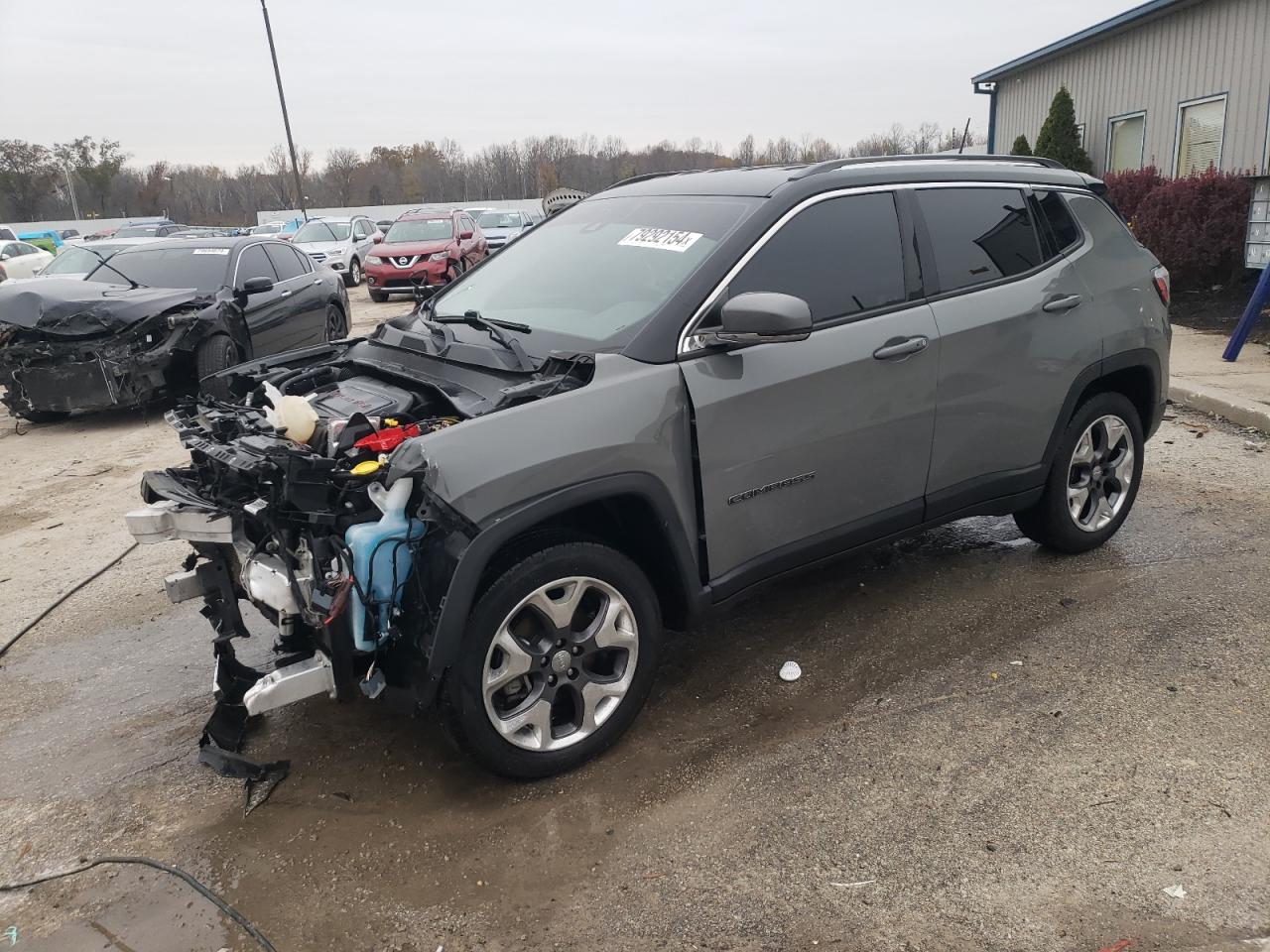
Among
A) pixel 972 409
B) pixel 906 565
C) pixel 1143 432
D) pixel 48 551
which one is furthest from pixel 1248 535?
pixel 48 551

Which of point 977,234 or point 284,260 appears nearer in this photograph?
point 977,234

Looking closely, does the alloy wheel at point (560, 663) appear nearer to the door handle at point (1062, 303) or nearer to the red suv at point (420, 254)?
the door handle at point (1062, 303)

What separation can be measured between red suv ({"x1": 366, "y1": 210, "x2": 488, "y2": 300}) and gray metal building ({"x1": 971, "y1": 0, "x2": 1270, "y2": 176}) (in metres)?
11.0

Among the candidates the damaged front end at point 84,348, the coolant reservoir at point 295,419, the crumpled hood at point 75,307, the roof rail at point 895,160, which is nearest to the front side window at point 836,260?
the roof rail at point 895,160

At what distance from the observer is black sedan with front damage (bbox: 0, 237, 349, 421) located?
777 cm

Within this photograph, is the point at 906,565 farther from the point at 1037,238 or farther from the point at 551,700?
the point at 551,700

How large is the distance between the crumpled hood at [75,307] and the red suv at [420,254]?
877 centimetres

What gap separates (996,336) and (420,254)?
15383mm

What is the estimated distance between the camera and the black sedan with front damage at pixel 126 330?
7.77m

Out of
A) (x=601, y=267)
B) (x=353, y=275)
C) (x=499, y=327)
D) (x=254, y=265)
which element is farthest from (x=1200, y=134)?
(x=353, y=275)

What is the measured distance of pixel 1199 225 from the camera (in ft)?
38.2

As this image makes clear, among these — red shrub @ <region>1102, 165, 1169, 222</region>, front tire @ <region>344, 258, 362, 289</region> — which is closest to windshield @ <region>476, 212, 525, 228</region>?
front tire @ <region>344, 258, 362, 289</region>

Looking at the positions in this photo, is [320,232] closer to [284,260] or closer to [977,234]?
[284,260]

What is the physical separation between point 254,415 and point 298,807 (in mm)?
1337
